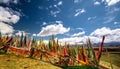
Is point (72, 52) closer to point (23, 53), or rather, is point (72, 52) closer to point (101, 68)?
point (23, 53)

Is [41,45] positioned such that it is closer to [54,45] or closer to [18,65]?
[54,45]

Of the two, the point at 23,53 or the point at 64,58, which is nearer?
the point at 64,58

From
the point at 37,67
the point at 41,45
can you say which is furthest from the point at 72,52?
the point at 37,67

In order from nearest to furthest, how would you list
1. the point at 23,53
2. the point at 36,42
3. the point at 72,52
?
the point at 23,53 < the point at 72,52 < the point at 36,42

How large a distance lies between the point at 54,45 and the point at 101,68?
6548 mm

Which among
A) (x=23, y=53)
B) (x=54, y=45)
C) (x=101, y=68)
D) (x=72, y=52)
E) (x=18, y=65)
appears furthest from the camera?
(x=54, y=45)

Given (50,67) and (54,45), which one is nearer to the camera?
(50,67)

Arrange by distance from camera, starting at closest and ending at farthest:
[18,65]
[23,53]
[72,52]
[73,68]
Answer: [73,68], [18,65], [23,53], [72,52]

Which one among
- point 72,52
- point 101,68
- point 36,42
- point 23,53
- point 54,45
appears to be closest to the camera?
point 101,68

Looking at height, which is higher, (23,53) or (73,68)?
(23,53)

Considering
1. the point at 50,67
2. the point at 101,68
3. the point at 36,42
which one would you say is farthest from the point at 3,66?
the point at 36,42

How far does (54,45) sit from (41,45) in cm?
147

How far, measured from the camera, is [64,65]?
7520mm

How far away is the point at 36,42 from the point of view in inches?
513
